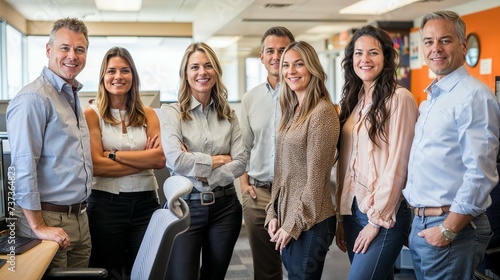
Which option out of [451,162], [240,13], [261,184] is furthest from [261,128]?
[240,13]

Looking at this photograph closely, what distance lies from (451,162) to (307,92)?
60cm

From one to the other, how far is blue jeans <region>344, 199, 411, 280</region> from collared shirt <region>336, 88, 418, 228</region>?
0.13ft

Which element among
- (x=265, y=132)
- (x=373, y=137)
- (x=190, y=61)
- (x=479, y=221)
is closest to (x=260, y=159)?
(x=265, y=132)

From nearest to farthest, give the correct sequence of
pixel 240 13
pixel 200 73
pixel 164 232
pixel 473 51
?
pixel 164 232
pixel 200 73
pixel 473 51
pixel 240 13

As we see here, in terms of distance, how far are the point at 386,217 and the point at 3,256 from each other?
1307 mm

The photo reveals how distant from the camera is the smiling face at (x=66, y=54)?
2.21 metres

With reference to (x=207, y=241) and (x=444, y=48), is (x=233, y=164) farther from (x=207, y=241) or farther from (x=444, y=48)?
(x=444, y=48)

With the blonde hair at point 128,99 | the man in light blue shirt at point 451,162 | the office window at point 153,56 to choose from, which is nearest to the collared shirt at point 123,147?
the blonde hair at point 128,99

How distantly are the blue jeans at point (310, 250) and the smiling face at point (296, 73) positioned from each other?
0.51 metres

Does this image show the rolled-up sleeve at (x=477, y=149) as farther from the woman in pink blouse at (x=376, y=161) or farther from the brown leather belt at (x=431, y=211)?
the woman in pink blouse at (x=376, y=161)

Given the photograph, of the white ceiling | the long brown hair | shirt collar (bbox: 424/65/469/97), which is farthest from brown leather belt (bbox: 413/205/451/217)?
the white ceiling

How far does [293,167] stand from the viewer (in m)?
2.04

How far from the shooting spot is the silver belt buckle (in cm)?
231

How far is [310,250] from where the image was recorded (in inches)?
80.0
